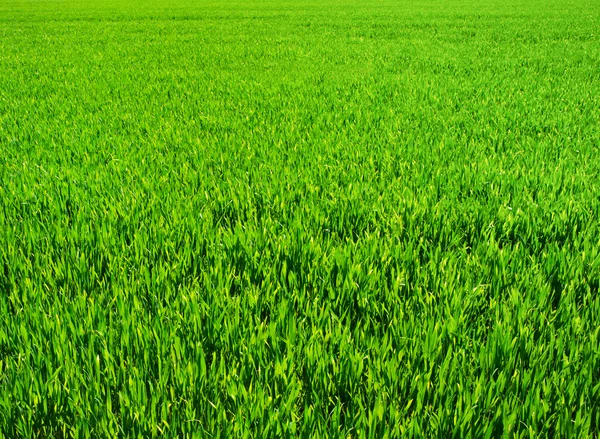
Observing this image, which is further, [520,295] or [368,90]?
[368,90]

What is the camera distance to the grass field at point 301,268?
122cm

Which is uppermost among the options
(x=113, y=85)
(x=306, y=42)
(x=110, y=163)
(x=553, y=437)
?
(x=306, y=42)

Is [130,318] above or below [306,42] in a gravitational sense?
below

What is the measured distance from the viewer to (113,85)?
648cm

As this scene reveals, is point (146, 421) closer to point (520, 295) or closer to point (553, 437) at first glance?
point (553, 437)

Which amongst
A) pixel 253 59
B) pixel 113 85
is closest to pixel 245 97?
pixel 113 85

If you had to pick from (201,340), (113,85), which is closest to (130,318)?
(201,340)

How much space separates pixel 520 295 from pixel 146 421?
129 cm

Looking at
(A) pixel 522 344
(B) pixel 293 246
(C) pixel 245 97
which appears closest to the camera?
(A) pixel 522 344

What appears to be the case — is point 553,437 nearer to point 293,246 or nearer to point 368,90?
point 293,246

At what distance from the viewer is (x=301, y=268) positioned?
6.28 feet

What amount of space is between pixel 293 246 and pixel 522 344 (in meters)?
0.99

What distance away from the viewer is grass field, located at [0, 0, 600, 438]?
4.00 feet

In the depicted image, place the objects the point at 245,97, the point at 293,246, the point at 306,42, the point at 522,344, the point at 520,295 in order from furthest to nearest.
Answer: the point at 306,42 → the point at 245,97 → the point at 293,246 → the point at 520,295 → the point at 522,344
